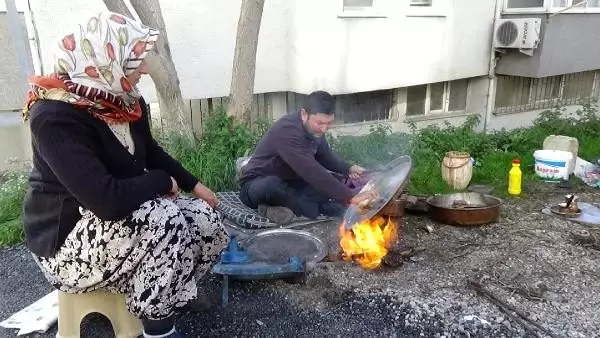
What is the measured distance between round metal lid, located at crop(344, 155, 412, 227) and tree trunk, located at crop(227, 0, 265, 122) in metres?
2.28

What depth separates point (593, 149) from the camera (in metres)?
6.95

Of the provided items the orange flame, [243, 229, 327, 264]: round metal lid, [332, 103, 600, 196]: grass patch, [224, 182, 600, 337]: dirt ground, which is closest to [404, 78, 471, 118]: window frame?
[332, 103, 600, 196]: grass patch

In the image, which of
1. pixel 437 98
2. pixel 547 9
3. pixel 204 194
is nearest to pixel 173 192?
pixel 204 194

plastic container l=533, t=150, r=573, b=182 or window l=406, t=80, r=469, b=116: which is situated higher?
window l=406, t=80, r=469, b=116

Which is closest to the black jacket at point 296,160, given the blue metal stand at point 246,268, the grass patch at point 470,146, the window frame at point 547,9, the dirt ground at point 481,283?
the dirt ground at point 481,283

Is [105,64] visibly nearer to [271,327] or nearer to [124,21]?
[124,21]

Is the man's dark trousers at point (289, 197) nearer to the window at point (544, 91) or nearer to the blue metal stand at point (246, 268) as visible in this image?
the blue metal stand at point (246, 268)

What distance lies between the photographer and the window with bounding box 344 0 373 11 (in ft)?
21.5

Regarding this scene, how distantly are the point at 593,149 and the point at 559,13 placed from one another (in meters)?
2.27

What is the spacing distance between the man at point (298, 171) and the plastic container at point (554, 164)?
291 centimetres

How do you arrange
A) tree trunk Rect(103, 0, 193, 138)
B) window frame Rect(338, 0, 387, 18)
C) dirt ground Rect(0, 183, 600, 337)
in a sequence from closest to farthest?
1. dirt ground Rect(0, 183, 600, 337)
2. tree trunk Rect(103, 0, 193, 138)
3. window frame Rect(338, 0, 387, 18)

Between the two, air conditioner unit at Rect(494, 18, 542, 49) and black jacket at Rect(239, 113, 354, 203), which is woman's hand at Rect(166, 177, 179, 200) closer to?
black jacket at Rect(239, 113, 354, 203)

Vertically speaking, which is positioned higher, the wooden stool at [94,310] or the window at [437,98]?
the window at [437,98]

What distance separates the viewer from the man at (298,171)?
12.3ft
